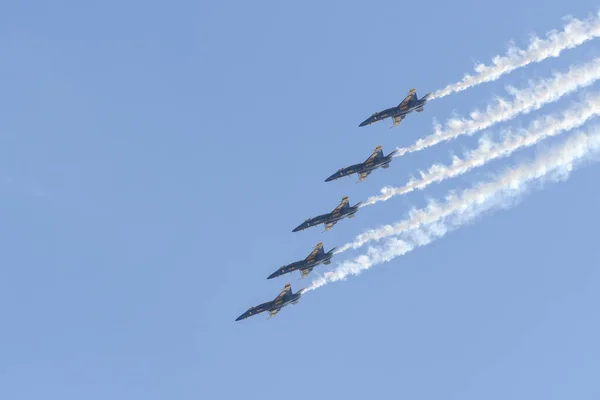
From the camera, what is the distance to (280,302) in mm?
121500

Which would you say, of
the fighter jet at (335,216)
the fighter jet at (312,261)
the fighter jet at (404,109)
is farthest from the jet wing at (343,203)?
the fighter jet at (404,109)

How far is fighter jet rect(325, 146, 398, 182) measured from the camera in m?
118

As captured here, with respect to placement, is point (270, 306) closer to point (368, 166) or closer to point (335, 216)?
point (335, 216)

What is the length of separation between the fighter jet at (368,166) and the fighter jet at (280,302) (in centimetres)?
1365

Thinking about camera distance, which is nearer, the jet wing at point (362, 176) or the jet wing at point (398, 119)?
the jet wing at point (398, 119)

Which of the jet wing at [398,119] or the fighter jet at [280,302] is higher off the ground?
the jet wing at [398,119]

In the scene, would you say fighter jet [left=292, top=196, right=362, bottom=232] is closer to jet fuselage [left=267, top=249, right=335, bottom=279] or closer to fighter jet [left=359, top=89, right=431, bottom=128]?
jet fuselage [left=267, top=249, right=335, bottom=279]

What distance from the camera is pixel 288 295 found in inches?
4766

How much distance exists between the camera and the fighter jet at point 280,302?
12062 centimetres

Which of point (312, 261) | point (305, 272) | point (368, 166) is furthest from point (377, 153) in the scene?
point (305, 272)

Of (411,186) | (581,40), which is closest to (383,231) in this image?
(411,186)

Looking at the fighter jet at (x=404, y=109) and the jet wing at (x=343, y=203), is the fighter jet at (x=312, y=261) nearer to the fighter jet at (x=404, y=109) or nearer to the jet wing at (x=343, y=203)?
the jet wing at (x=343, y=203)

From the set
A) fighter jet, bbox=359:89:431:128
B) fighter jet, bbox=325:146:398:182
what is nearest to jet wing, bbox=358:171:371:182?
fighter jet, bbox=325:146:398:182

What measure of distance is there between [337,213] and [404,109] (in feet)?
45.4
